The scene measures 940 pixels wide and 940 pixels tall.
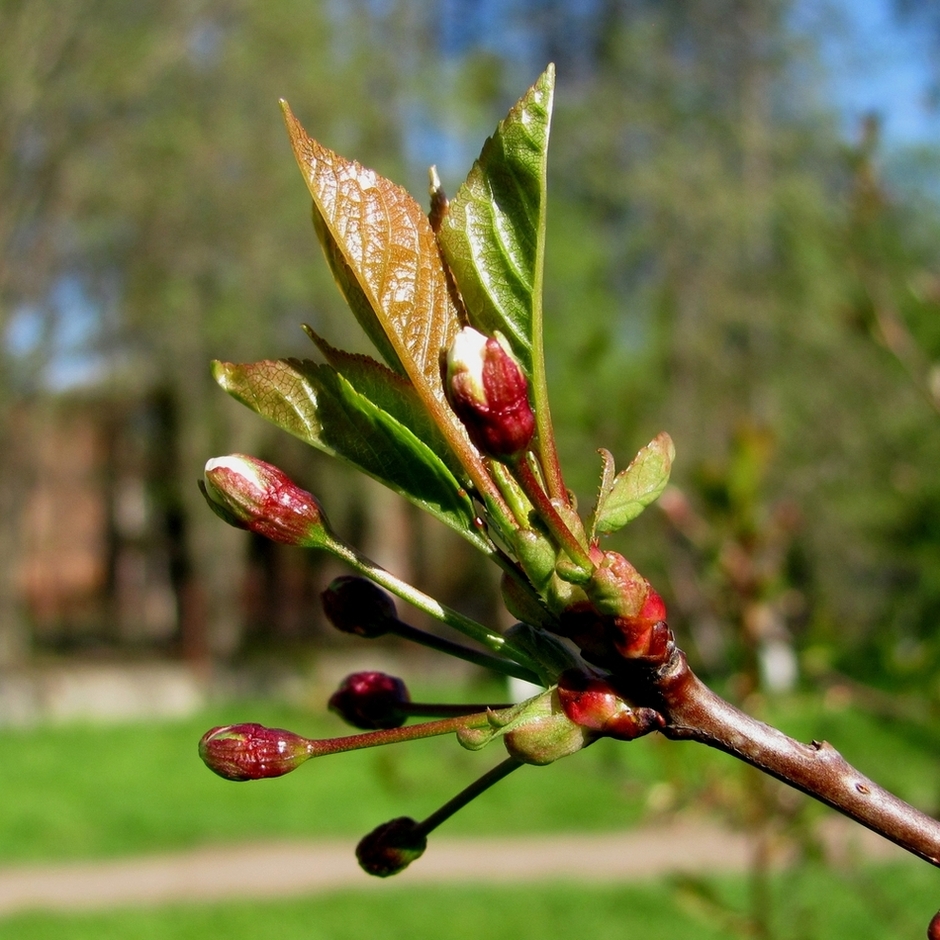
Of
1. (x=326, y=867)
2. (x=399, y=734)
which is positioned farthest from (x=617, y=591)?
(x=326, y=867)

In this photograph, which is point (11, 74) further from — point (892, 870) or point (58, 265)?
point (892, 870)

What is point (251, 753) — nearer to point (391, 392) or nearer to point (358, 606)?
point (358, 606)

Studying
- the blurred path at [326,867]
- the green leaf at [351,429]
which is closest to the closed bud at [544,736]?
the green leaf at [351,429]

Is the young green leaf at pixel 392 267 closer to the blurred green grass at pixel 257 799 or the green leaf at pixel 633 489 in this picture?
the green leaf at pixel 633 489

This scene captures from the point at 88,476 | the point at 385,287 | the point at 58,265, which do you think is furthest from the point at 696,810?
the point at 88,476

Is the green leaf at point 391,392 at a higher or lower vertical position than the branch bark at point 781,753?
higher

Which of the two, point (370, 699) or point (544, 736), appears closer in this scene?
point (544, 736)
